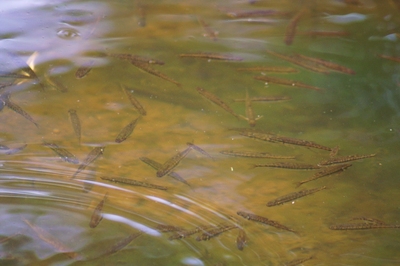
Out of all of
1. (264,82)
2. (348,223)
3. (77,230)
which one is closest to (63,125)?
(77,230)

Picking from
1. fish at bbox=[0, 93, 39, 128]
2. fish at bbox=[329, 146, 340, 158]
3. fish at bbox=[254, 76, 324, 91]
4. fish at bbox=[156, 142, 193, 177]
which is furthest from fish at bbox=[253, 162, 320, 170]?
fish at bbox=[0, 93, 39, 128]

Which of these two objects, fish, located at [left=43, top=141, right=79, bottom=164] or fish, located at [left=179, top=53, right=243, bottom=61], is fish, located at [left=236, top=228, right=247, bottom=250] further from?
fish, located at [left=179, top=53, right=243, bottom=61]

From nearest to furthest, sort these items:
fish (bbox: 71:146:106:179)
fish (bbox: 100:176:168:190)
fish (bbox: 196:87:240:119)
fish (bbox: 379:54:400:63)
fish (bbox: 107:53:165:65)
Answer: fish (bbox: 100:176:168:190), fish (bbox: 71:146:106:179), fish (bbox: 196:87:240:119), fish (bbox: 107:53:165:65), fish (bbox: 379:54:400:63)

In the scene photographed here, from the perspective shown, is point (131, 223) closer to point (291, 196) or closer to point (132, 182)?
point (132, 182)

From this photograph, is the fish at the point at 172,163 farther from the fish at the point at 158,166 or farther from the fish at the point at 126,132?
the fish at the point at 126,132

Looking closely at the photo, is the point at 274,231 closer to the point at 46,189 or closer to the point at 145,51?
the point at 46,189

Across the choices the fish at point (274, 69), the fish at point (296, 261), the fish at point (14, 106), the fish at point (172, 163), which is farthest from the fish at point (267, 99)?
the fish at point (14, 106)

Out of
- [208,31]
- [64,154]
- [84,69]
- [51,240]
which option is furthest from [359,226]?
[84,69]
